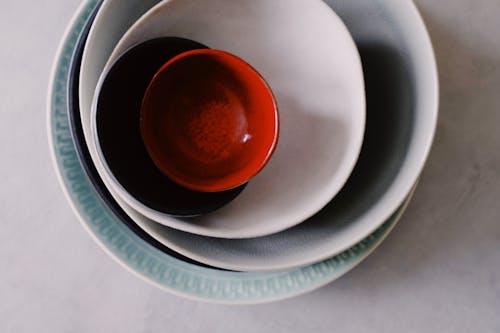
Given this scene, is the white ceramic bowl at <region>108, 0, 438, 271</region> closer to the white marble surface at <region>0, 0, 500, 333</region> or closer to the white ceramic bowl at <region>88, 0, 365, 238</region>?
the white ceramic bowl at <region>88, 0, 365, 238</region>

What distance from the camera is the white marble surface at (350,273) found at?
0.63 m

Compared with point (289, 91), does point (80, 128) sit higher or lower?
lower

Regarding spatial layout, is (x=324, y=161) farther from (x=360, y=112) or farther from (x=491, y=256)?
(x=491, y=256)

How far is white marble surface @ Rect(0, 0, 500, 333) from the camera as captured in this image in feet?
2.07

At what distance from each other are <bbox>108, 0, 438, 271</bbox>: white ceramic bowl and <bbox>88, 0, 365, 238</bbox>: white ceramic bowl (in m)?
0.03

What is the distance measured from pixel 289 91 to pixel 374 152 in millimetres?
98

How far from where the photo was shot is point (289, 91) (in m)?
0.54

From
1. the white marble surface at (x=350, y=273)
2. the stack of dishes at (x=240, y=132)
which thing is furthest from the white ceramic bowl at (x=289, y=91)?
the white marble surface at (x=350, y=273)

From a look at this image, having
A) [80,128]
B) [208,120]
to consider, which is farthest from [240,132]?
[80,128]

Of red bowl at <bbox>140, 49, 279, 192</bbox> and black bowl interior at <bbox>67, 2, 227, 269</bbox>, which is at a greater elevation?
red bowl at <bbox>140, 49, 279, 192</bbox>

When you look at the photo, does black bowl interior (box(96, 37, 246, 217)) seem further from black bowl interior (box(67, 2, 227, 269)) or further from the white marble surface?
the white marble surface

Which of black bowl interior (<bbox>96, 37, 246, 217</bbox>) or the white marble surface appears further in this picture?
the white marble surface

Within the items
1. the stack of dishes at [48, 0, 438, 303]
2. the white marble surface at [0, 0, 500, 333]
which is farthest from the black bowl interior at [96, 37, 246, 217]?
the white marble surface at [0, 0, 500, 333]

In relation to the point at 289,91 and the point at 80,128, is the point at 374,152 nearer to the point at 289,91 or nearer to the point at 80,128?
the point at 289,91
